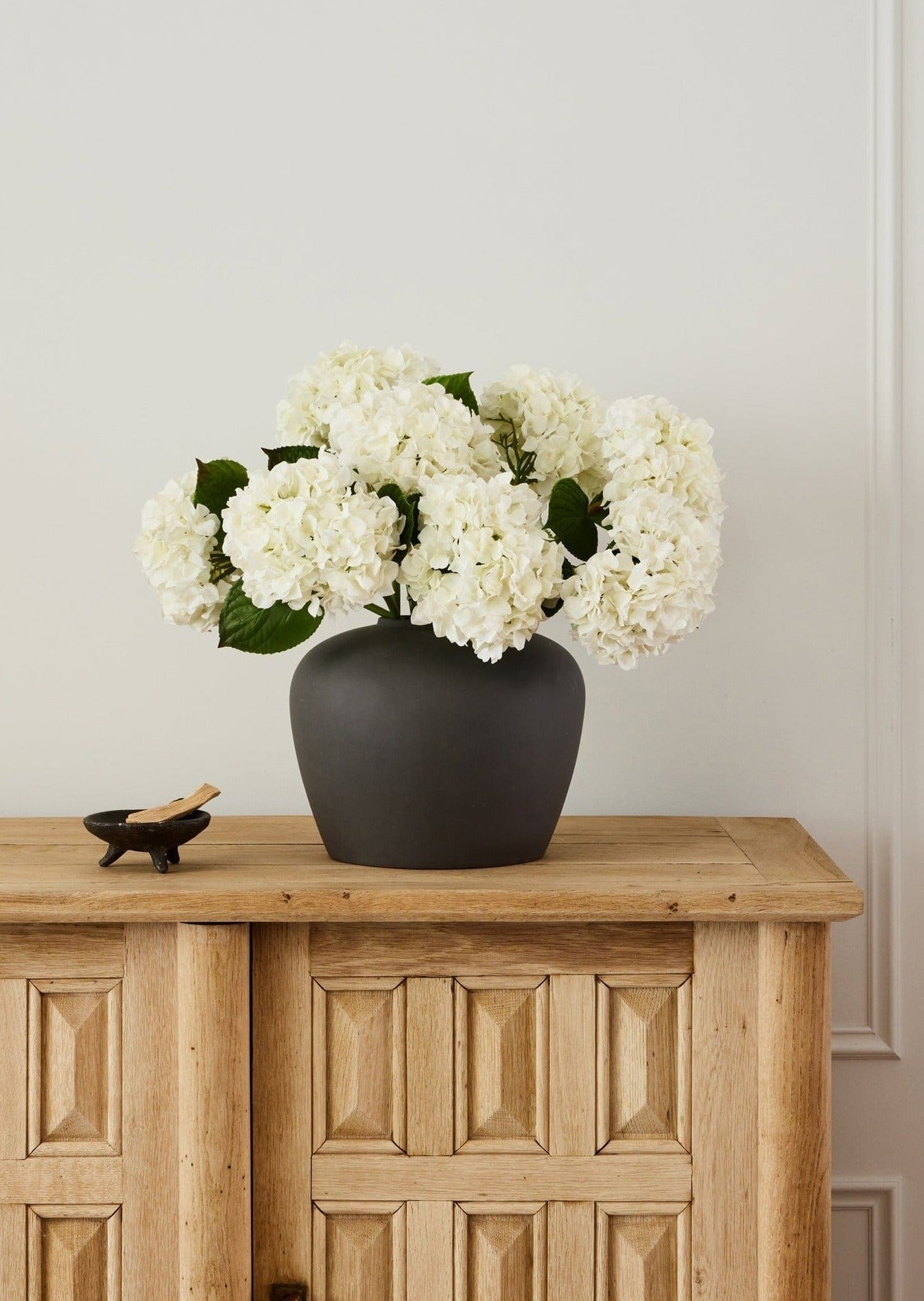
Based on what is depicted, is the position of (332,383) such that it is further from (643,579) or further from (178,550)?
(643,579)

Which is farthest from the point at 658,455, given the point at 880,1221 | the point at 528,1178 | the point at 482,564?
the point at 880,1221

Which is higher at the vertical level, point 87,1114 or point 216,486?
point 216,486

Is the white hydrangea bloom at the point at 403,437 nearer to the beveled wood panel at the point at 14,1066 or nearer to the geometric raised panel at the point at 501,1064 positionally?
the geometric raised panel at the point at 501,1064

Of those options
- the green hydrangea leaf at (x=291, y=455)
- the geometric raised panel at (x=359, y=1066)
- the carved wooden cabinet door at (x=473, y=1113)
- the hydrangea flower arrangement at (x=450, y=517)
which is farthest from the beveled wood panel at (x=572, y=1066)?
the green hydrangea leaf at (x=291, y=455)

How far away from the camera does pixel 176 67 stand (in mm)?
1358

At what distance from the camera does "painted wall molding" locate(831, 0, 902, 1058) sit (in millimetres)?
1327

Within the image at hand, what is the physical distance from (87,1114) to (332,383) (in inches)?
27.5

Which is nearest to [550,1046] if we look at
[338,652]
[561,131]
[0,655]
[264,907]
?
[264,907]

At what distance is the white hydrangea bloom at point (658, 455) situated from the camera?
961mm

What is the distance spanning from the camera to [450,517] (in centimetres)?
90

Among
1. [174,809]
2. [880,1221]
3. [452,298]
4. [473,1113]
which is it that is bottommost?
[880,1221]

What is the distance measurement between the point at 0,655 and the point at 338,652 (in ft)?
1.95

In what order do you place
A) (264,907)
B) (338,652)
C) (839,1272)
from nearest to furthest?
(264,907) < (338,652) < (839,1272)

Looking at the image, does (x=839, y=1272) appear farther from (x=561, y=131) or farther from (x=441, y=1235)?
(x=561, y=131)
